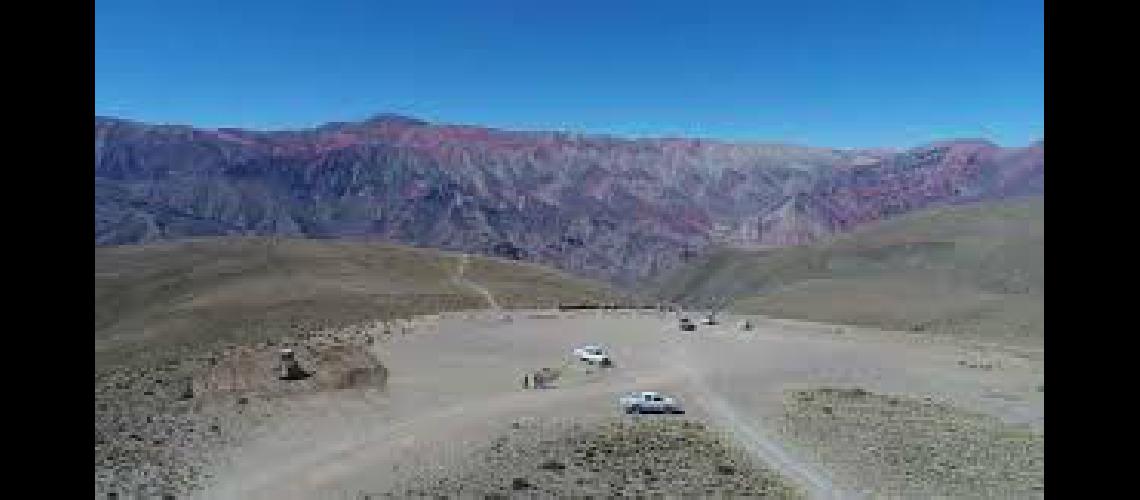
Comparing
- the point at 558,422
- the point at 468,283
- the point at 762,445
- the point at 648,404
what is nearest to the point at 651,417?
the point at 648,404

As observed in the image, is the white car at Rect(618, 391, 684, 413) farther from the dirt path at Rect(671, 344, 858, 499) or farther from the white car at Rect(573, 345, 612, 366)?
the white car at Rect(573, 345, 612, 366)

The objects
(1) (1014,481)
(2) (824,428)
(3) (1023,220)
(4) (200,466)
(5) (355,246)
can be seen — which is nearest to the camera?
(4) (200,466)

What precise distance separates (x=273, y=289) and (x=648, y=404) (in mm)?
59387

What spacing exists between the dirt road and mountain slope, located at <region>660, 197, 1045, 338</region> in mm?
36469

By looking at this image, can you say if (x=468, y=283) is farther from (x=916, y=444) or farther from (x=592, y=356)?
(x=916, y=444)

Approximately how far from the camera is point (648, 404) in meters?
36.8

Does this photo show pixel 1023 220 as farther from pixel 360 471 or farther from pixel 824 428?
pixel 360 471

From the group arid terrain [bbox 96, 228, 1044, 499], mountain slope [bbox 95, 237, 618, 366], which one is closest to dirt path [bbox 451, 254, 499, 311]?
mountain slope [bbox 95, 237, 618, 366]

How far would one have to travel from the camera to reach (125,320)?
83438 mm

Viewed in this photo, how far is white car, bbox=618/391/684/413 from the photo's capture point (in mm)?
36812
